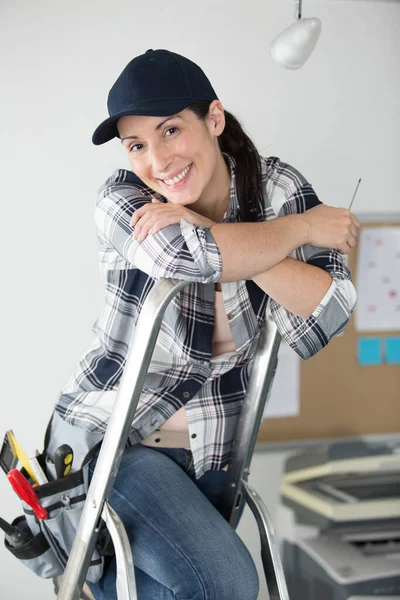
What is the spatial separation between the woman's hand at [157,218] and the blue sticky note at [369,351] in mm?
1266

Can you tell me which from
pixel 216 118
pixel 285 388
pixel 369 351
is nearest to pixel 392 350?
pixel 369 351

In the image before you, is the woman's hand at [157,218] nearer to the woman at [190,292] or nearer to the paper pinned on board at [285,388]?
the woman at [190,292]

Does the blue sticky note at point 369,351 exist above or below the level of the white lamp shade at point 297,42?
below

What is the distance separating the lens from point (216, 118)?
133 cm

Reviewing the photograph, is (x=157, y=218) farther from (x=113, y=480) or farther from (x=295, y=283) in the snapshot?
(x=113, y=480)

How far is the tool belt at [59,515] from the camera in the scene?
4.33 ft

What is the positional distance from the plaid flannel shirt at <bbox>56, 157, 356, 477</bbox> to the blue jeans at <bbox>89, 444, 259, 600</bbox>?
0.09 metres

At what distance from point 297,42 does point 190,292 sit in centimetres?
68

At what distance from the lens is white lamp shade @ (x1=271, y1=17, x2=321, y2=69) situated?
158 cm

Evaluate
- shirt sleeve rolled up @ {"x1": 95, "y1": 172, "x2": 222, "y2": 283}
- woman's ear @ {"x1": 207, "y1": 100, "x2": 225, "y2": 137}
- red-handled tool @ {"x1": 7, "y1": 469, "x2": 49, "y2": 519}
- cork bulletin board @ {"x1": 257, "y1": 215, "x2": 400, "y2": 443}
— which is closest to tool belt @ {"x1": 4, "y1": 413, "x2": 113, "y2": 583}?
red-handled tool @ {"x1": 7, "y1": 469, "x2": 49, "y2": 519}

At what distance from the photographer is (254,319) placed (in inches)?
55.9

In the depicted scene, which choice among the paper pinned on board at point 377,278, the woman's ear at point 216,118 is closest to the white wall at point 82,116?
the paper pinned on board at point 377,278

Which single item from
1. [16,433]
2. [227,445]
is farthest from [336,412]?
[16,433]

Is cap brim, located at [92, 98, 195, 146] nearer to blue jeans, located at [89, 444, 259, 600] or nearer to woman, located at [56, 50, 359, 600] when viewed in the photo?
woman, located at [56, 50, 359, 600]
